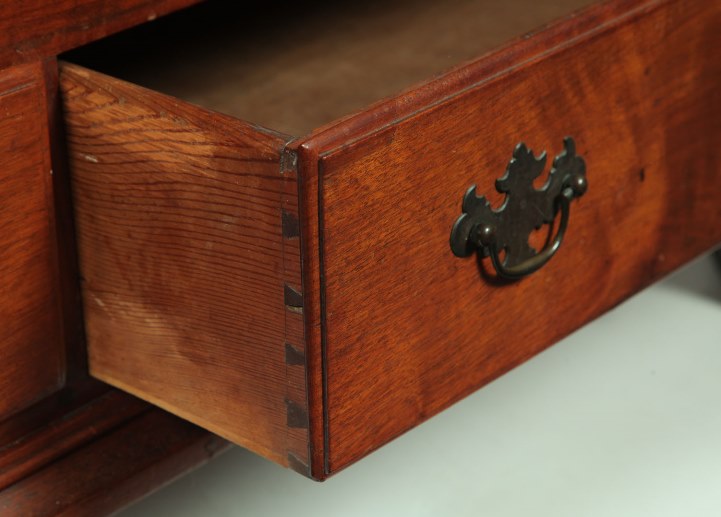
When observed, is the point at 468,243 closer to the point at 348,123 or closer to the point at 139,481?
the point at 348,123

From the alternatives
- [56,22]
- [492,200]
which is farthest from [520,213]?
[56,22]

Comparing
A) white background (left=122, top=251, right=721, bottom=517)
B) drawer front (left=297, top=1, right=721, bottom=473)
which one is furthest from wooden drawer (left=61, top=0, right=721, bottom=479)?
white background (left=122, top=251, right=721, bottom=517)

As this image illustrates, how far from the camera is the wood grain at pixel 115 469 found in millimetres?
811

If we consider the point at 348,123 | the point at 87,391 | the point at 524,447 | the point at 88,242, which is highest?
the point at 348,123

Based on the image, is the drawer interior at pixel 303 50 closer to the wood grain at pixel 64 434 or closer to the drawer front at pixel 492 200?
the drawer front at pixel 492 200

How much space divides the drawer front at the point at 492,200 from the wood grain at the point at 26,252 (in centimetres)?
18

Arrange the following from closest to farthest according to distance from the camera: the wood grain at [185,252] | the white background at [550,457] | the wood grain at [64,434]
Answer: the wood grain at [185,252]
the wood grain at [64,434]
the white background at [550,457]

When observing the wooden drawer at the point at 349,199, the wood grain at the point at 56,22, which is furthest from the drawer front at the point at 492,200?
the wood grain at the point at 56,22

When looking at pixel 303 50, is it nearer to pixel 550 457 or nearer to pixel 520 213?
pixel 520 213

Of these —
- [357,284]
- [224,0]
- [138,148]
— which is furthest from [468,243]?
[224,0]

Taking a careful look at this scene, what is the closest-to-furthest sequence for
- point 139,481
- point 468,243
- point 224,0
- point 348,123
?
point 348,123
point 468,243
point 139,481
point 224,0

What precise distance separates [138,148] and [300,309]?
132 millimetres

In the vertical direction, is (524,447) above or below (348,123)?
below

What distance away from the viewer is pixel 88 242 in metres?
0.77
